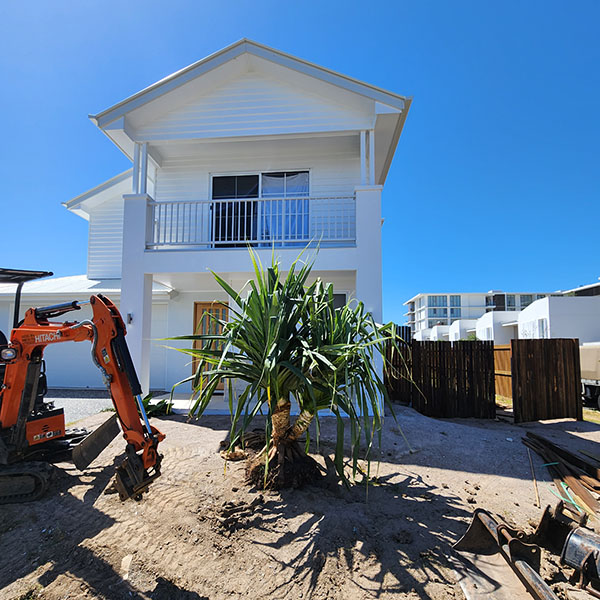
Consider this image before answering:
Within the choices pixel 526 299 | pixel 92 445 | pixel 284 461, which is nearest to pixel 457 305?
pixel 526 299

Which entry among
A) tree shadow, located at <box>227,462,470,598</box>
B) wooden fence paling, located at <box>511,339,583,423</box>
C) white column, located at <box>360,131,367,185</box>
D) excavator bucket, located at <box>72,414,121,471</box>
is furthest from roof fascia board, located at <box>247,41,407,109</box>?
excavator bucket, located at <box>72,414,121,471</box>

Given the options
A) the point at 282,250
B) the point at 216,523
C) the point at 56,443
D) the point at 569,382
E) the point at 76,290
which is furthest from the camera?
the point at 76,290

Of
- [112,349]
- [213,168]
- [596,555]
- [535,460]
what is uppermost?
[213,168]

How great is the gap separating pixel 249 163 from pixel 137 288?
14.3 feet

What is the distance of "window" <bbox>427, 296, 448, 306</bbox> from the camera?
83.7 metres

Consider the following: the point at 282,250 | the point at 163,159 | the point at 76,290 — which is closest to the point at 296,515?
the point at 282,250

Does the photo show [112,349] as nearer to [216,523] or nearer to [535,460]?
[216,523]

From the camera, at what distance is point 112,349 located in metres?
3.44

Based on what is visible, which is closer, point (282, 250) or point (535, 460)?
point (535, 460)

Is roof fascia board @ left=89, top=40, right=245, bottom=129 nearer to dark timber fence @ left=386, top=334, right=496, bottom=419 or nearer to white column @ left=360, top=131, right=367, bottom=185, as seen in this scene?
white column @ left=360, top=131, right=367, bottom=185

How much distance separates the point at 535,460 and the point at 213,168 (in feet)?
30.7

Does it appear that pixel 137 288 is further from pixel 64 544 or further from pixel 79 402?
pixel 64 544

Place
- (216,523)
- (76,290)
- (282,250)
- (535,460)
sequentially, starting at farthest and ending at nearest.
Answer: (76,290) < (282,250) < (535,460) < (216,523)

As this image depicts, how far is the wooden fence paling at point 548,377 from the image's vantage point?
333 inches
